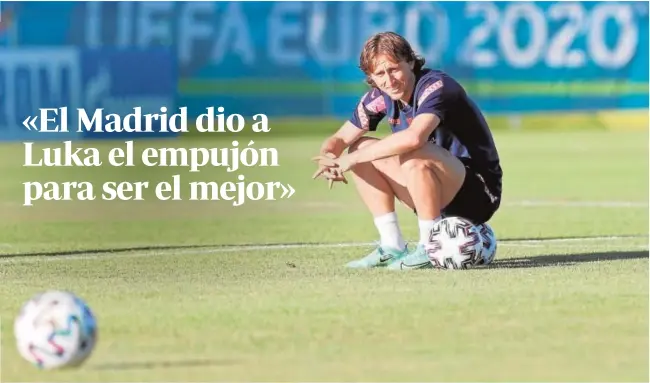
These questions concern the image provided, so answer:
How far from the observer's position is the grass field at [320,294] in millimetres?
7062

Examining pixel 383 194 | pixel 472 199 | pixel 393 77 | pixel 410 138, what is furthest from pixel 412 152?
pixel 472 199

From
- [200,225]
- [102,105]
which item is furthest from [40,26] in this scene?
[200,225]

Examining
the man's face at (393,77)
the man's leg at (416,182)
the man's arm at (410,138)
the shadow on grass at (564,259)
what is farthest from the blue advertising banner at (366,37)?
the man's arm at (410,138)

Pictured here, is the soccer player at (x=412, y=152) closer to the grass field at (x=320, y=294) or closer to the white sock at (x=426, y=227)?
the white sock at (x=426, y=227)

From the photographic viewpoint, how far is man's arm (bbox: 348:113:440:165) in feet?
32.0

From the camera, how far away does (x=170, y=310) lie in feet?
28.7

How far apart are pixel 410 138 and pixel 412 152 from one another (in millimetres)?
170

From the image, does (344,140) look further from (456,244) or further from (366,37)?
(366,37)

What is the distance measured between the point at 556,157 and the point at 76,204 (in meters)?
9.50

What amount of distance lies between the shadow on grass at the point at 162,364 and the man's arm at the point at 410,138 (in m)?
2.93

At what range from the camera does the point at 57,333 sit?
6793mm

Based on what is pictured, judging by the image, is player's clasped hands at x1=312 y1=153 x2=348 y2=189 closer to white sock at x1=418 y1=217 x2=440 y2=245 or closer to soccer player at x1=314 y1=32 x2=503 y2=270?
soccer player at x1=314 y1=32 x2=503 y2=270

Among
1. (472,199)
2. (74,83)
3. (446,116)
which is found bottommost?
(472,199)

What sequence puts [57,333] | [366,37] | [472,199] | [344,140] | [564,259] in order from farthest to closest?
[366,37] < [564,259] < [344,140] < [472,199] < [57,333]
